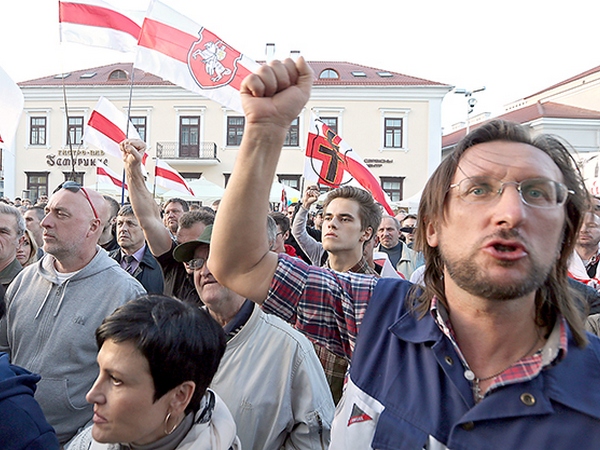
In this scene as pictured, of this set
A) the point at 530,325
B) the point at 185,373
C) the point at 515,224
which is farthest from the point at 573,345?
the point at 185,373

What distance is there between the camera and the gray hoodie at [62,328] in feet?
8.99

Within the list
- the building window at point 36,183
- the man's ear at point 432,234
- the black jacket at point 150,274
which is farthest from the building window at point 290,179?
the man's ear at point 432,234

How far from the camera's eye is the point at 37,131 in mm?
31156

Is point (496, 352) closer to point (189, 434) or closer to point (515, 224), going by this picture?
point (515, 224)

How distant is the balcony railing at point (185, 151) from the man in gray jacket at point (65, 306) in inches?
1103

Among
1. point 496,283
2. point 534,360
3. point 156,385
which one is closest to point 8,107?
point 156,385

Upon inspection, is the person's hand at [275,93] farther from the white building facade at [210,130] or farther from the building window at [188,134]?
the building window at [188,134]

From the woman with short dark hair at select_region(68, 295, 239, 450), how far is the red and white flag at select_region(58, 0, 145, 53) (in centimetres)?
496

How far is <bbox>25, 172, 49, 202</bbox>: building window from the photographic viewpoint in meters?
30.9

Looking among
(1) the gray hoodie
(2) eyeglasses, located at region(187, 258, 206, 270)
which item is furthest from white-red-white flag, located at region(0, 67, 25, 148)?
(2) eyeglasses, located at region(187, 258, 206, 270)

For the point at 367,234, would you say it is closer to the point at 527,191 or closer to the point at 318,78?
the point at 527,191

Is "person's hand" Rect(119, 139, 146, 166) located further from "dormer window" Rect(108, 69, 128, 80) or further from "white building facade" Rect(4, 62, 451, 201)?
"dormer window" Rect(108, 69, 128, 80)

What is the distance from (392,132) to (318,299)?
1188 inches

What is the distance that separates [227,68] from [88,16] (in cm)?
178
